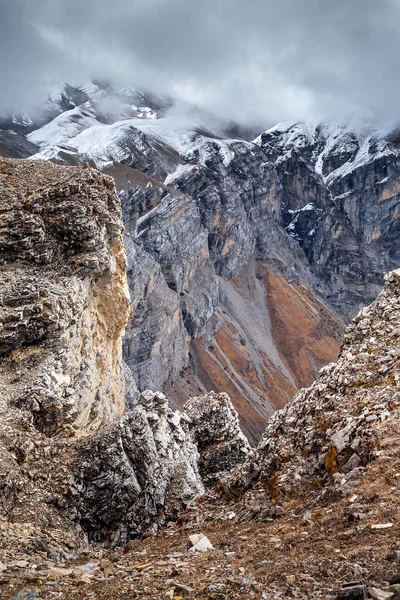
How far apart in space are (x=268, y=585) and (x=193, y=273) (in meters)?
138

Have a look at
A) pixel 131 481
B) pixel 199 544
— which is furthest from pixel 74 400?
pixel 199 544

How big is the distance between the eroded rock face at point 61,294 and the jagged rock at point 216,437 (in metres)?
4.69

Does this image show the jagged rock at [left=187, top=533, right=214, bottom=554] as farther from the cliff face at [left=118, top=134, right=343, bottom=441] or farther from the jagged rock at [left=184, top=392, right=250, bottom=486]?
the cliff face at [left=118, top=134, right=343, bottom=441]

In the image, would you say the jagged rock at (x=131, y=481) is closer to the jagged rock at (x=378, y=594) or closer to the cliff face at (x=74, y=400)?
the cliff face at (x=74, y=400)

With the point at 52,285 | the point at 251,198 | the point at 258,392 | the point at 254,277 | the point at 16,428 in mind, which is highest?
the point at 251,198

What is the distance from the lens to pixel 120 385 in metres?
26.7

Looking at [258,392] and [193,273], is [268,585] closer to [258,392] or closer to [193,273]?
[258,392]

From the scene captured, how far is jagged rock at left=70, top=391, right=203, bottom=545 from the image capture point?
50.1ft

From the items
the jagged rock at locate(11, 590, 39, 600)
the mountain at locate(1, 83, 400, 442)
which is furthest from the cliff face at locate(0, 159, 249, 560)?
the mountain at locate(1, 83, 400, 442)

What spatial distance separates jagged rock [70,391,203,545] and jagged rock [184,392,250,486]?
4782 mm

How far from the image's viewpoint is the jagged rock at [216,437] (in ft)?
77.0

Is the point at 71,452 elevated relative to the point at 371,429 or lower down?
elevated

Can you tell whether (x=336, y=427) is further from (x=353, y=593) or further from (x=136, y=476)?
(x=136, y=476)

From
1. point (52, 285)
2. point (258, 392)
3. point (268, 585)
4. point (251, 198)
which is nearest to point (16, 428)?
point (52, 285)
